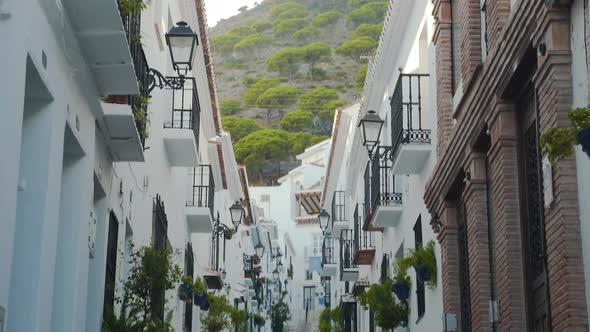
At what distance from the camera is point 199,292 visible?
22875 mm

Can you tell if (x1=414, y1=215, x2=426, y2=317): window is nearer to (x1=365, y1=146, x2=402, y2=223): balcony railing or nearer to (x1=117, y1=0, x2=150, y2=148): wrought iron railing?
(x1=365, y1=146, x2=402, y2=223): balcony railing

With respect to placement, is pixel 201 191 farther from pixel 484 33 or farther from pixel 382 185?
pixel 484 33

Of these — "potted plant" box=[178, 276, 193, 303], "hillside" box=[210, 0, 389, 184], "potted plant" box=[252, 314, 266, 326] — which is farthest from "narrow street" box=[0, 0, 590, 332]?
"hillside" box=[210, 0, 389, 184]

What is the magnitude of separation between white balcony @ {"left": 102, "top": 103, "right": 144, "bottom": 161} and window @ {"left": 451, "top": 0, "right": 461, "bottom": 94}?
504 centimetres

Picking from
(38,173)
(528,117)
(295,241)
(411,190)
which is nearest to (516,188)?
(528,117)

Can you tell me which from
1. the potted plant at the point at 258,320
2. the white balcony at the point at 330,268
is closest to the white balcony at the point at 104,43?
the white balcony at the point at 330,268

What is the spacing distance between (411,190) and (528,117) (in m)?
9.18

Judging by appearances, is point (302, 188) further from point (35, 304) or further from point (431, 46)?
point (35, 304)

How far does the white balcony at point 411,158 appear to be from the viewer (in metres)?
18.0

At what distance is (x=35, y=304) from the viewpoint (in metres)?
9.27

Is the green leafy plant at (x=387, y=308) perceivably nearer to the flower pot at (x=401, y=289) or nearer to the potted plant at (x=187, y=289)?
the flower pot at (x=401, y=289)

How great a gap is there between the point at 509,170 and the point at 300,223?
6928 centimetres

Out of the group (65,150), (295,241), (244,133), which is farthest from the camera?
(244,133)

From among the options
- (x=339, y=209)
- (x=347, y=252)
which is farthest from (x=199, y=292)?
(x=339, y=209)
